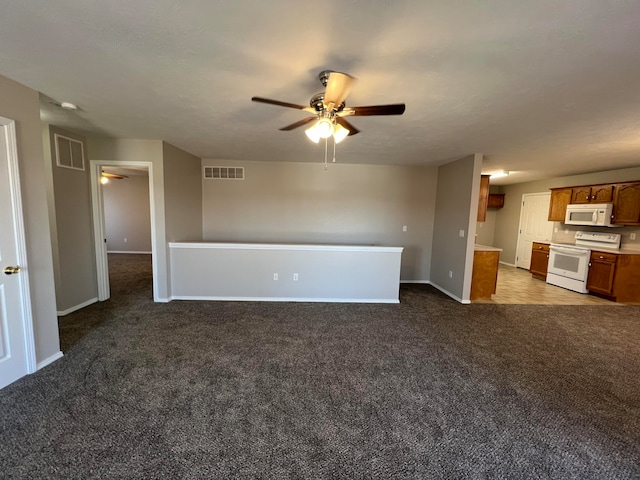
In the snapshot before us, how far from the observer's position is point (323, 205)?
5.33 metres

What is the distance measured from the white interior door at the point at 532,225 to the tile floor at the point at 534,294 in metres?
1.21

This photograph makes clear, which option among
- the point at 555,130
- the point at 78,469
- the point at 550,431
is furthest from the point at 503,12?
the point at 78,469

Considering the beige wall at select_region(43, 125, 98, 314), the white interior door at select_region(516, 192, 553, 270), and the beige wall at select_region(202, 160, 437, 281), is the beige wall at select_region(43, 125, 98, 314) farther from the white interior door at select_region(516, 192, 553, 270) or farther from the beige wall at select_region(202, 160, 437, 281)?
the white interior door at select_region(516, 192, 553, 270)

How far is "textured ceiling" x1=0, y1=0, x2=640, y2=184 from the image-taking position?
4.24 feet

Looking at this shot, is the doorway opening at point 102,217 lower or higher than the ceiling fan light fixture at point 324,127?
lower

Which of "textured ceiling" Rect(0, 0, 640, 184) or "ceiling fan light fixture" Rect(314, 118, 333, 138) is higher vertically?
"textured ceiling" Rect(0, 0, 640, 184)

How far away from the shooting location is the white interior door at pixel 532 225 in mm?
6465

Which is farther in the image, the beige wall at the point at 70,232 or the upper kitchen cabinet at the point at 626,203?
the upper kitchen cabinet at the point at 626,203

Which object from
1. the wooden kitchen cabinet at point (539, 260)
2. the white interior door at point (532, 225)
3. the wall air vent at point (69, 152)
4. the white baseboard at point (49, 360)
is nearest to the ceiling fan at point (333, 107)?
the white baseboard at point (49, 360)

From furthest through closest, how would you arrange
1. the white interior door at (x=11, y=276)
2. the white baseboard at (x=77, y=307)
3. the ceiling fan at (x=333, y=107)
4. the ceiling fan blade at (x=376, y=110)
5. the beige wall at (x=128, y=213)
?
the beige wall at (x=128, y=213), the white baseboard at (x=77, y=307), the white interior door at (x=11, y=276), the ceiling fan blade at (x=376, y=110), the ceiling fan at (x=333, y=107)

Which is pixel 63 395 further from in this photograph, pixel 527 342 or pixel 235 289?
pixel 527 342

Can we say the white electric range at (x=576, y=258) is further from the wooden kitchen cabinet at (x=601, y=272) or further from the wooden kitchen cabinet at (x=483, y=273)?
the wooden kitchen cabinet at (x=483, y=273)

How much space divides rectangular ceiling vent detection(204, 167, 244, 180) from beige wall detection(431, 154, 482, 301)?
3.96m

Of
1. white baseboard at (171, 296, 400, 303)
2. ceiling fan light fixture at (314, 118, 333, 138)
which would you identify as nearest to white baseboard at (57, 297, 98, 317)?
white baseboard at (171, 296, 400, 303)
